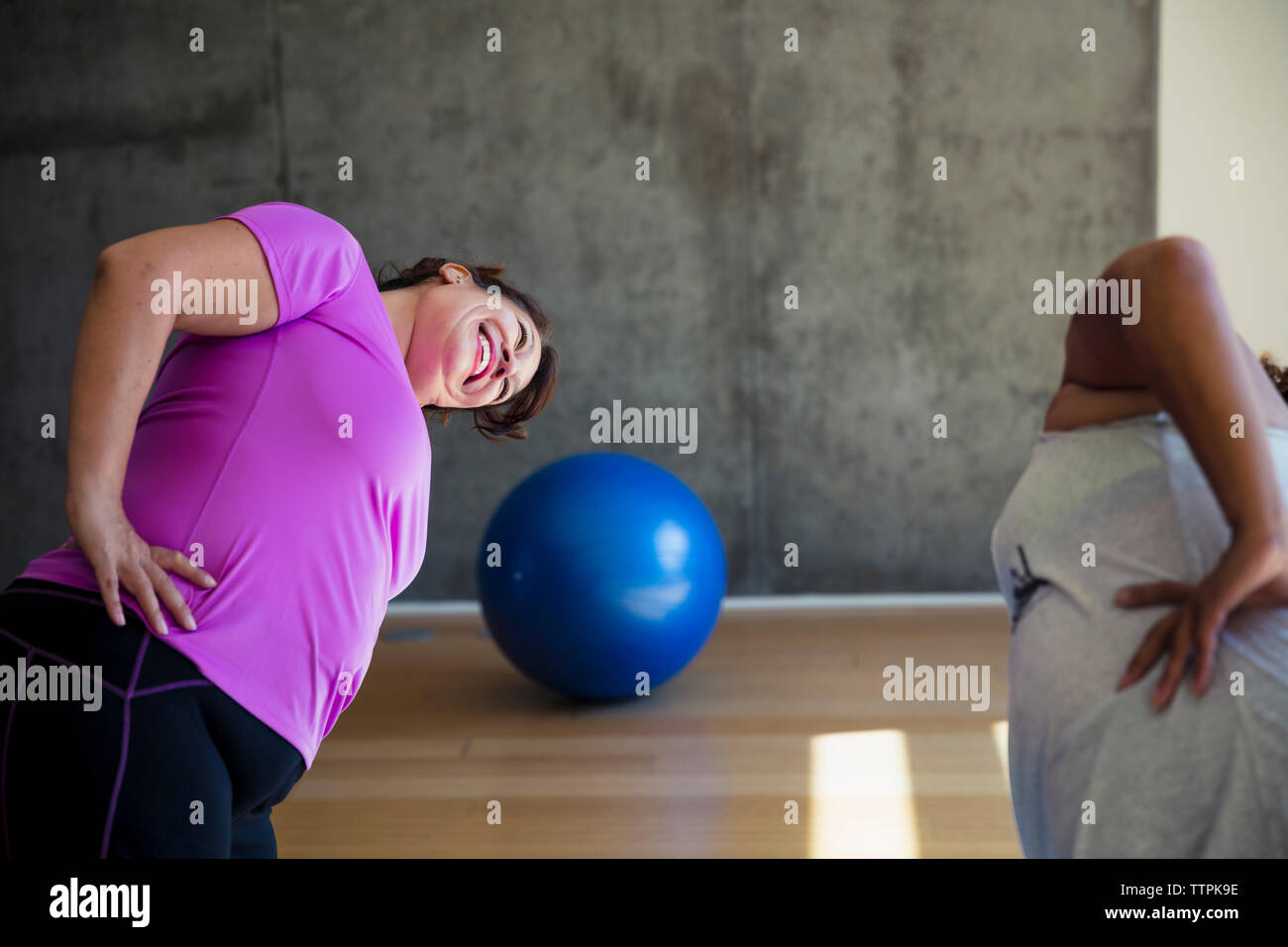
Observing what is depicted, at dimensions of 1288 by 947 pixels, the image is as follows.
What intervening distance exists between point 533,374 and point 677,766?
4.63 ft

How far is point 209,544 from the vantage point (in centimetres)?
79

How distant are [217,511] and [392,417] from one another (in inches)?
6.1

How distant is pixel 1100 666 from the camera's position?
630 millimetres

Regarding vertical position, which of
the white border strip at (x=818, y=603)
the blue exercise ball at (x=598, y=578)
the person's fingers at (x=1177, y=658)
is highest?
the person's fingers at (x=1177, y=658)

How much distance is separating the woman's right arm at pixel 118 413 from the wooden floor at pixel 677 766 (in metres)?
1.29

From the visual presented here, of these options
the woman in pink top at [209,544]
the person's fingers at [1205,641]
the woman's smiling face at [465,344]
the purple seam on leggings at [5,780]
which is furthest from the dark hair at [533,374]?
the person's fingers at [1205,641]

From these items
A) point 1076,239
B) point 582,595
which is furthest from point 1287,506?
point 1076,239

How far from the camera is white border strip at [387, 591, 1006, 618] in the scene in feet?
13.1

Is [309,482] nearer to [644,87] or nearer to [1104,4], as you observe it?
[644,87]

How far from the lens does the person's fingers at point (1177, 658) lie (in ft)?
1.97

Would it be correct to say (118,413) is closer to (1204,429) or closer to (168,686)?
(168,686)

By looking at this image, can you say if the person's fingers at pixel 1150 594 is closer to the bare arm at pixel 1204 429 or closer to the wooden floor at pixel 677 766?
the bare arm at pixel 1204 429

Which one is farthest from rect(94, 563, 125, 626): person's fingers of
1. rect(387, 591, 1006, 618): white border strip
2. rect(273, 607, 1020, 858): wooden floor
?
rect(387, 591, 1006, 618): white border strip
